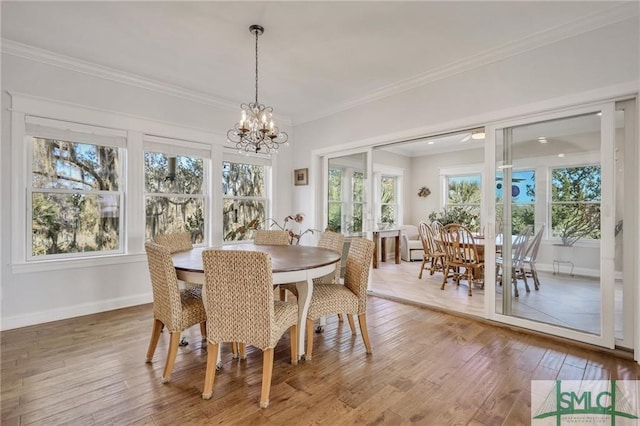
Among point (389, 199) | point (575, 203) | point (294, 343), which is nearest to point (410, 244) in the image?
point (389, 199)

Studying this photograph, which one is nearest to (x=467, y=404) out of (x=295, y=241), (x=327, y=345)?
(x=327, y=345)

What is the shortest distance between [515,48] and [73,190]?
15.5 ft

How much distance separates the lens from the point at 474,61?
125 inches

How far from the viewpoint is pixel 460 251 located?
15.0ft

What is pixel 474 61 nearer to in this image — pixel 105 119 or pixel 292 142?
pixel 292 142

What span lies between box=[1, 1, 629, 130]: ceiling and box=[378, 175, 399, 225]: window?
394 cm

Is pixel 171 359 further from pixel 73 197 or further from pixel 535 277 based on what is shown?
pixel 535 277

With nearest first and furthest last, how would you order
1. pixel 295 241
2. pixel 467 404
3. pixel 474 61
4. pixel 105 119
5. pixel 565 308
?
pixel 467 404
pixel 565 308
pixel 474 61
pixel 105 119
pixel 295 241

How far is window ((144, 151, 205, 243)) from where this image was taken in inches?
156

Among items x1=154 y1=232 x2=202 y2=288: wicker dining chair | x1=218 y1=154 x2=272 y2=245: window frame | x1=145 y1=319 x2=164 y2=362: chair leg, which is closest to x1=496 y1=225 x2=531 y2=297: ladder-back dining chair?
x1=154 y1=232 x2=202 y2=288: wicker dining chair

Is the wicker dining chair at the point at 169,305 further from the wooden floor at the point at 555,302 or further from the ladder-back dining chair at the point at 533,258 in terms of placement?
the ladder-back dining chair at the point at 533,258

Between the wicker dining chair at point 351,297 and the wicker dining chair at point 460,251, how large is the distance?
2.42 meters

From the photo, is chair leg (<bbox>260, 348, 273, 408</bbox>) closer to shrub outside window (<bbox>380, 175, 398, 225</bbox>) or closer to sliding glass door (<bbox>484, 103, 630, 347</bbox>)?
sliding glass door (<bbox>484, 103, 630, 347</bbox>)

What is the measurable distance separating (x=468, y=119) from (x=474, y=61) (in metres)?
0.57
